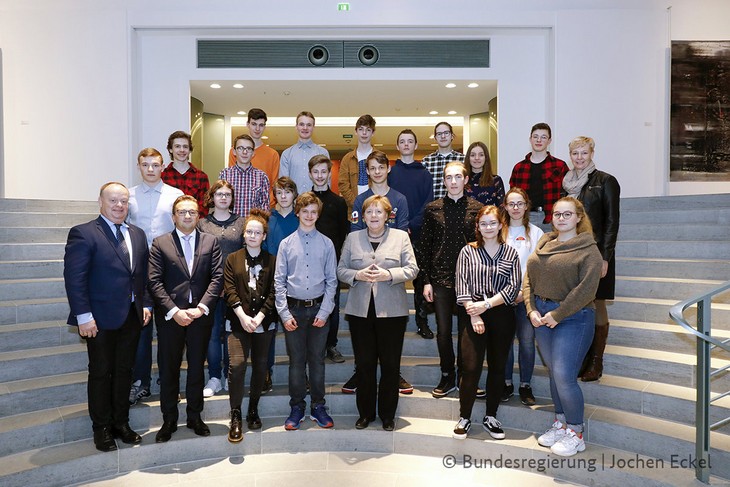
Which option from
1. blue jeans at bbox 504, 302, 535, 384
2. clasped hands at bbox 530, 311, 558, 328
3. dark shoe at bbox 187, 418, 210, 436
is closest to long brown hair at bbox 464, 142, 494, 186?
blue jeans at bbox 504, 302, 535, 384

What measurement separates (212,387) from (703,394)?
3.13 m

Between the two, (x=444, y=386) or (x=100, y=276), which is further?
(x=444, y=386)

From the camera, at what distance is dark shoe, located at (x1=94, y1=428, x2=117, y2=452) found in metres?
3.25

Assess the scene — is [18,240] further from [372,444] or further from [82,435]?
[372,444]

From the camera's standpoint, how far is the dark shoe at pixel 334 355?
420 cm

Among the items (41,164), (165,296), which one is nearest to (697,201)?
(165,296)

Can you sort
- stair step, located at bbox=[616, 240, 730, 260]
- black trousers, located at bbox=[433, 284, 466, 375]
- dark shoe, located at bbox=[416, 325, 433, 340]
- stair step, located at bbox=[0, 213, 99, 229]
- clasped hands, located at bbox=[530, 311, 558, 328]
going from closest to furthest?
1. clasped hands, located at bbox=[530, 311, 558, 328]
2. black trousers, located at bbox=[433, 284, 466, 375]
3. dark shoe, located at bbox=[416, 325, 433, 340]
4. stair step, located at bbox=[616, 240, 730, 260]
5. stair step, located at bbox=[0, 213, 99, 229]

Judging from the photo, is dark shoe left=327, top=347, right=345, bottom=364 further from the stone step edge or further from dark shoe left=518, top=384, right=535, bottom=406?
dark shoe left=518, top=384, right=535, bottom=406

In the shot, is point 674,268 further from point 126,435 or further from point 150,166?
point 126,435

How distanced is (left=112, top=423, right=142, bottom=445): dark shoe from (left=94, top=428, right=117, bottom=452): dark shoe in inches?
3.4

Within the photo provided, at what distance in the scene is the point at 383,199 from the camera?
3.53 metres

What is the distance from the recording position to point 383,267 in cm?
351

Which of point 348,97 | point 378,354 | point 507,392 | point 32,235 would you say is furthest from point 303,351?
point 348,97

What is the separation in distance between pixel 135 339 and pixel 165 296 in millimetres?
336
